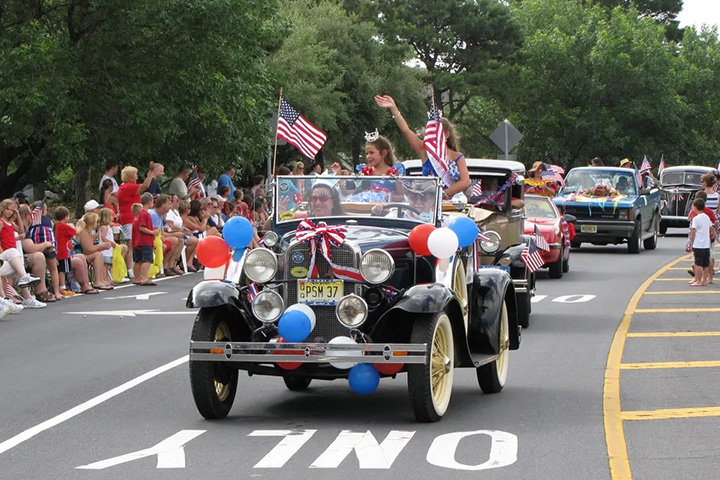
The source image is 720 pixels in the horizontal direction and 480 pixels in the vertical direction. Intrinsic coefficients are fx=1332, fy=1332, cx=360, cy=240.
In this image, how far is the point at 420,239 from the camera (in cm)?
973

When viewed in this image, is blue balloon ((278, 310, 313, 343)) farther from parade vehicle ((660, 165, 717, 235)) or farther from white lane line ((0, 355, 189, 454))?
parade vehicle ((660, 165, 717, 235))

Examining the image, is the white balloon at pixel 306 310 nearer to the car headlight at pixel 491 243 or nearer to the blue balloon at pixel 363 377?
the blue balloon at pixel 363 377

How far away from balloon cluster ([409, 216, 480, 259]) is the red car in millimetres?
11483

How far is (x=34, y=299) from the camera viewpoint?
18.6 m

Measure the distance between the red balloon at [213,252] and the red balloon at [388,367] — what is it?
65.3 inches

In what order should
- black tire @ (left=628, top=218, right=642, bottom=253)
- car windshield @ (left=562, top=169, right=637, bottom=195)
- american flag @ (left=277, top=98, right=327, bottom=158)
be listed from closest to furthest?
american flag @ (left=277, top=98, right=327, bottom=158), black tire @ (left=628, top=218, right=642, bottom=253), car windshield @ (left=562, top=169, right=637, bottom=195)

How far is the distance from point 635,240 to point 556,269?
7431 millimetres

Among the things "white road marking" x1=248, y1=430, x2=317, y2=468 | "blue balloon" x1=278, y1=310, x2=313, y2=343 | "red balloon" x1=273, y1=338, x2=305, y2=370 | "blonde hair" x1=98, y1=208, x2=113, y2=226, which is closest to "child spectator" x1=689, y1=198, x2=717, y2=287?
"blonde hair" x1=98, y1=208, x2=113, y2=226

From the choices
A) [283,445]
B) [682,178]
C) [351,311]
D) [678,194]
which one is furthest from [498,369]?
[682,178]

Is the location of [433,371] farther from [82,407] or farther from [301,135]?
[301,135]

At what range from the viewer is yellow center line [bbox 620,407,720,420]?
9.51 metres

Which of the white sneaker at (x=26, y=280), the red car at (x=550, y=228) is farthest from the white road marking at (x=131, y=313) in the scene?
the red car at (x=550, y=228)

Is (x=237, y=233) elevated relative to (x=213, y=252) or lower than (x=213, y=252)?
elevated

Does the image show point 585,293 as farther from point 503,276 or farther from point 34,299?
point 503,276
